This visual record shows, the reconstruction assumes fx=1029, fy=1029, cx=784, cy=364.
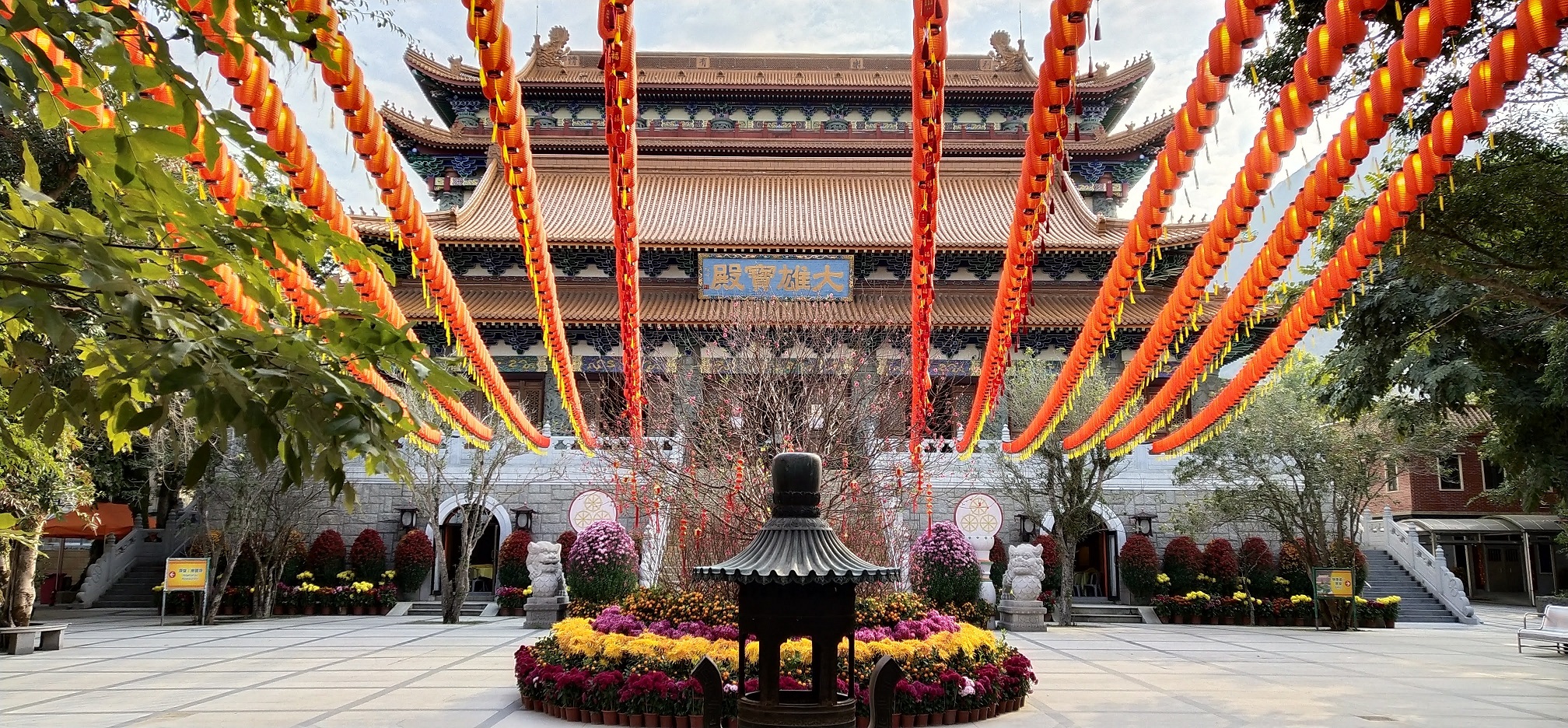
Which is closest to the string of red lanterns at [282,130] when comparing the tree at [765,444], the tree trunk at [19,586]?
the tree at [765,444]

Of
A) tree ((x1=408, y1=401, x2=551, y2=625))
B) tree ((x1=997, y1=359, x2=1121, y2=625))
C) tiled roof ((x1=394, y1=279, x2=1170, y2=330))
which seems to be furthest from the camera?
tiled roof ((x1=394, y1=279, x2=1170, y2=330))

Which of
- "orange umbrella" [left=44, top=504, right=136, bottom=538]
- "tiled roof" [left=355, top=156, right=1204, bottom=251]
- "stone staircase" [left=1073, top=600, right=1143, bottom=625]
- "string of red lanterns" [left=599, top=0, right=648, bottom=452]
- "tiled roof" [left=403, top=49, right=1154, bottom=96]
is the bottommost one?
"stone staircase" [left=1073, top=600, right=1143, bottom=625]

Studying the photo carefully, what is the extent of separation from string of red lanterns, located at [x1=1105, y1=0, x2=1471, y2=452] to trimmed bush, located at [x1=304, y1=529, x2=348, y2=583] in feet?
56.5

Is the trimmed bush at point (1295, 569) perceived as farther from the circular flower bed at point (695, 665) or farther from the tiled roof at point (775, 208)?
the circular flower bed at point (695, 665)

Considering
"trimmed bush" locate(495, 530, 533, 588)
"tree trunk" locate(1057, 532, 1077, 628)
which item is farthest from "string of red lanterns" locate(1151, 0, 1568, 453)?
"trimmed bush" locate(495, 530, 533, 588)

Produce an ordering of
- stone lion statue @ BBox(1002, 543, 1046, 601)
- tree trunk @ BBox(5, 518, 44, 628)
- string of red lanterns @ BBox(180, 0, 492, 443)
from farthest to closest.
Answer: stone lion statue @ BBox(1002, 543, 1046, 601), tree trunk @ BBox(5, 518, 44, 628), string of red lanterns @ BBox(180, 0, 492, 443)

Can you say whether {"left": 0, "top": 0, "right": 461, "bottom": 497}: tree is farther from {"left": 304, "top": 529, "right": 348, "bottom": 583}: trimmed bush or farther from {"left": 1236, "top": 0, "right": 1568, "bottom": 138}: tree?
{"left": 304, "top": 529, "right": 348, "bottom": 583}: trimmed bush

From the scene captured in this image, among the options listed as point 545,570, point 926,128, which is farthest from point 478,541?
point 926,128

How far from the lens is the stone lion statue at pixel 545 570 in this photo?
57.3 feet

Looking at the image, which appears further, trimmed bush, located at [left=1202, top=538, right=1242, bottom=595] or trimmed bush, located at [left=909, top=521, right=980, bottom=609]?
trimmed bush, located at [left=1202, top=538, right=1242, bottom=595]

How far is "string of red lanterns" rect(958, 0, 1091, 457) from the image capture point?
4297 millimetres

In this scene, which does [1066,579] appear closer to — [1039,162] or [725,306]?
[725,306]

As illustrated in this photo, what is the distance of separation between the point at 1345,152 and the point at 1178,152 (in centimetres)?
87

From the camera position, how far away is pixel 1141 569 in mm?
20266
